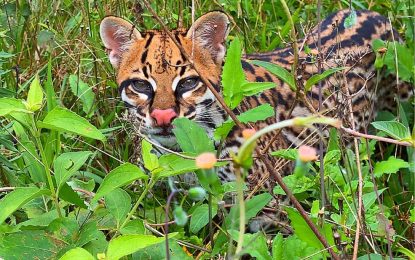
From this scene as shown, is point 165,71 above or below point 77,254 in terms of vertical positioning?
above

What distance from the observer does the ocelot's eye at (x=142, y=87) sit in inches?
143

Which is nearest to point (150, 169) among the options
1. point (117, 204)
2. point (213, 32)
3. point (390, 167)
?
point (117, 204)

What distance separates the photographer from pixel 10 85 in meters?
4.31

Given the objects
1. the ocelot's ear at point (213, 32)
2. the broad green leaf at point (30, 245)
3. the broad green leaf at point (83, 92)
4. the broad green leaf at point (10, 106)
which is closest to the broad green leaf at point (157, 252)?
the broad green leaf at point (30, 245)

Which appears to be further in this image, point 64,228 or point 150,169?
point 64,228

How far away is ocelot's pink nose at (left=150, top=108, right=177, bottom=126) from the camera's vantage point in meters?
3.44

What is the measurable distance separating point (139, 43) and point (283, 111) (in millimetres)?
907

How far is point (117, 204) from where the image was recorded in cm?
267

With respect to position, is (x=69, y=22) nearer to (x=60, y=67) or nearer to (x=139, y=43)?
(x=60, y=67)

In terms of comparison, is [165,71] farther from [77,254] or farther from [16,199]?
[77,254]

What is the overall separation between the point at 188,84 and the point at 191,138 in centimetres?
106

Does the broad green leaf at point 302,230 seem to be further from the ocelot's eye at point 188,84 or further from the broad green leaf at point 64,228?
the ocelot's eye at point 188,84

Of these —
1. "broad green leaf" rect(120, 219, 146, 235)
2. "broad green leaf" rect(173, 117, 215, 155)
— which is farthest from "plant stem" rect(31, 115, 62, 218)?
"broad green leaf" rect(173, 117, 215, 155)

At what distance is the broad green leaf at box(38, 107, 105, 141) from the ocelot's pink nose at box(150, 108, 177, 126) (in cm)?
97
